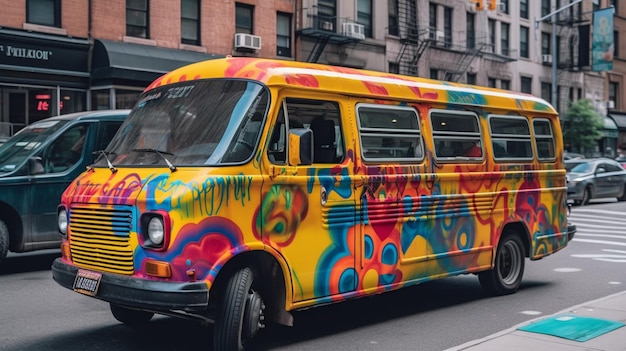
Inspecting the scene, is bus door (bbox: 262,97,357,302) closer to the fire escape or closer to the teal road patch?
the teal road patch

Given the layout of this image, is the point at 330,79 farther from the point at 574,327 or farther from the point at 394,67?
the point at 394,67

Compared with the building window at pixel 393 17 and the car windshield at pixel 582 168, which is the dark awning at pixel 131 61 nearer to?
the building window at pixel 393 17

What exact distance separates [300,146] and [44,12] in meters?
18.6

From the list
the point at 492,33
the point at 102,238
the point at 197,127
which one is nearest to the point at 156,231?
the point at 102,238

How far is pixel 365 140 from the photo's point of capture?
751 cm

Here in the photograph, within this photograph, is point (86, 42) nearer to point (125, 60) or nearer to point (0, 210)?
point (125, 60)

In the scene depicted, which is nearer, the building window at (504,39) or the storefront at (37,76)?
the storefront at (37,76)

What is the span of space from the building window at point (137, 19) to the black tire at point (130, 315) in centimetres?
1895

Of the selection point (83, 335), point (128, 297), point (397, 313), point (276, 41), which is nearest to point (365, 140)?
point (397, 313)

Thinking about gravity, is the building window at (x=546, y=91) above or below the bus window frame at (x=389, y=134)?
above

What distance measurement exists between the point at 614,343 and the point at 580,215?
52.6 feet

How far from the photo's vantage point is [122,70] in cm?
2348

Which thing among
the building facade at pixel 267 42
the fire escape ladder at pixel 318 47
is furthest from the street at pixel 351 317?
the fire escape ladder at pixel 318 47

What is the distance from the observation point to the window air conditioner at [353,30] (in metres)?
31.5
